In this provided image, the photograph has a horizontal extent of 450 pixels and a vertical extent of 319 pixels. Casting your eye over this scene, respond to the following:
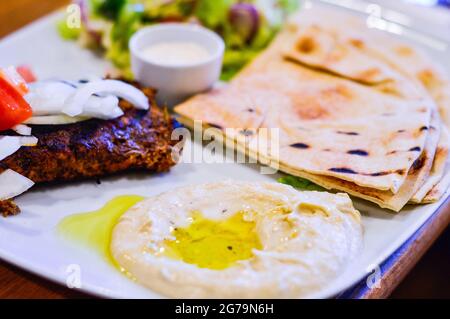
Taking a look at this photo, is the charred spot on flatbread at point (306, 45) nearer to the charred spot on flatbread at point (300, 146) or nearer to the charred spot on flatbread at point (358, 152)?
the charred spot on flatbread at point (300, 146)

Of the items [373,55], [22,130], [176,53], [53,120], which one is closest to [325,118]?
[373,55]

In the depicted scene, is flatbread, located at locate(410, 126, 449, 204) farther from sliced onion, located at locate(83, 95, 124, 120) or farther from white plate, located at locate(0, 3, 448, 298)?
sliced onion, located at locate(83, 95, 124, 120)

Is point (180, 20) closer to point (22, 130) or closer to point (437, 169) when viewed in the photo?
point (22, 130)

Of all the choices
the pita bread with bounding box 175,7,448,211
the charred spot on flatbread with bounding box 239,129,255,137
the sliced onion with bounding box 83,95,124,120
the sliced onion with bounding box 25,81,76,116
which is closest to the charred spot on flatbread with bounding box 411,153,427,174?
the pita bread with bounding box 175,7,448,211

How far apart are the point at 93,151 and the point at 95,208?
0.38 meters

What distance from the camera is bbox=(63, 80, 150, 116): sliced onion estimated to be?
3578 mm

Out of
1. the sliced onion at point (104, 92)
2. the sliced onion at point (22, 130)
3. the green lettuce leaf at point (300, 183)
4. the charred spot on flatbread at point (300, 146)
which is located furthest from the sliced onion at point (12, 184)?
the charred spot on flatbread at point (300, 146)

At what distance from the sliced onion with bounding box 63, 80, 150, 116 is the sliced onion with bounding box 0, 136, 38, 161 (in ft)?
0.98

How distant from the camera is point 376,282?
311cm

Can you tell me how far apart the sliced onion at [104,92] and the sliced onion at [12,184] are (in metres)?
0.53

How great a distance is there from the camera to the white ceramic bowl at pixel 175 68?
4449 millimetres

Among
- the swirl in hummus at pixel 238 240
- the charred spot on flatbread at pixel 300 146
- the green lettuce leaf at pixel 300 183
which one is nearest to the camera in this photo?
the swirl in hummus at pixel 238 240

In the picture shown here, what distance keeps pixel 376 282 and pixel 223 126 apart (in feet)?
5.47

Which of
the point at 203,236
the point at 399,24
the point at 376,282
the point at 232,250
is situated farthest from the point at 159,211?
the point at 399,24
